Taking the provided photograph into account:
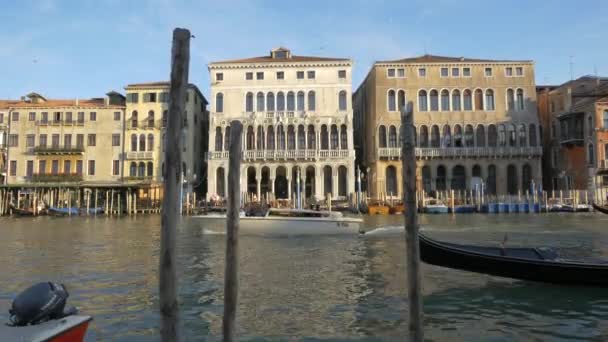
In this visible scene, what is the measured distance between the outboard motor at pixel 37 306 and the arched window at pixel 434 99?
105 feet

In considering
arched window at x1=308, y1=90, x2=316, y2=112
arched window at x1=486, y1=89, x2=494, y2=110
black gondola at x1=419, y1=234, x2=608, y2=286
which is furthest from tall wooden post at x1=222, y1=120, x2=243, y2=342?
arched window at x1=486, y1=89, x2=494, y2=110

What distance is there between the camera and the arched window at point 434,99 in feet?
110

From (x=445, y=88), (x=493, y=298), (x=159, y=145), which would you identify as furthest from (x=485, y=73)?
(x=493, y=298)

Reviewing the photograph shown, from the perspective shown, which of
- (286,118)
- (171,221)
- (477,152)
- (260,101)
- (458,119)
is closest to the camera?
(171,221)

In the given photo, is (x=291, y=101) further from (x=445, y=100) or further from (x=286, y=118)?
(x=445, y=100)

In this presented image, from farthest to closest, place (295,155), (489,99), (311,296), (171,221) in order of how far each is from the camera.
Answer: (489,99) < (295,155) < (311,296) < (171,221)

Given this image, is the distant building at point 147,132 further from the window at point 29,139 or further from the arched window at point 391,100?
the arched window at point 391,100

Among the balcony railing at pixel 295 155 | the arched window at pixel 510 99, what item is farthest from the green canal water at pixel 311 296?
the arched window at pixel 510 99

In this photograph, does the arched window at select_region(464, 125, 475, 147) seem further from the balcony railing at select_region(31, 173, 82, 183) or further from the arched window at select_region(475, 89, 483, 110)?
the balcony railing at select_region(31, 173, 82, 183)

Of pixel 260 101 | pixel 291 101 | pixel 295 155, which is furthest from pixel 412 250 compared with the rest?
pixel 260 101

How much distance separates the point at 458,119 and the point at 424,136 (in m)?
2.57

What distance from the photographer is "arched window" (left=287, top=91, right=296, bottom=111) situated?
33.6 metres

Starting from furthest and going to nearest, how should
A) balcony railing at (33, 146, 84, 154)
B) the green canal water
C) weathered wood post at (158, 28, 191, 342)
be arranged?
balcony railing at (33, 146, 84, 154), the green canal water, weathered wood post at (158, 28, 191, 342)

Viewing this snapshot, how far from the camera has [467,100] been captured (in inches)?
1319
